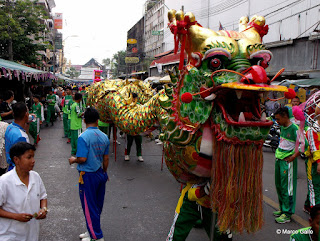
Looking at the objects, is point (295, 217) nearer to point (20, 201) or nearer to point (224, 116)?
point (224, 116)

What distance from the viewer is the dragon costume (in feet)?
8.71

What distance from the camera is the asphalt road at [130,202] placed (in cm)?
424

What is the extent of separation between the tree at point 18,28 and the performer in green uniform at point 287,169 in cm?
1365

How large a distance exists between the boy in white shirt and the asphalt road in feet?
5.28

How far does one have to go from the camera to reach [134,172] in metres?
7.29

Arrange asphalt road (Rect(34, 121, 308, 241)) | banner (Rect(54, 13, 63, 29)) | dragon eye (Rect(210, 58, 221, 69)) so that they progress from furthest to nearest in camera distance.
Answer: banner (Rect(54, 13, 63, 29))
asphalt road (Rect(34, 121, 308, 241))
dragon eye (Rect(210, 58, 221, 69))

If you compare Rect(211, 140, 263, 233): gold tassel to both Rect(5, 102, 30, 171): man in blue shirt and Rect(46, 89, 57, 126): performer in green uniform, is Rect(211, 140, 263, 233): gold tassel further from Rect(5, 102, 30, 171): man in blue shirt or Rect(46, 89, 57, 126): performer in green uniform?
Rect(46, 89, 57, 126): performer in green uniform

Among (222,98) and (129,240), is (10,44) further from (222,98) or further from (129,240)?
(222,98)

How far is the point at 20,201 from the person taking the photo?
8.35 ft

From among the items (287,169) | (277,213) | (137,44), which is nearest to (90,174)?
(287,169)

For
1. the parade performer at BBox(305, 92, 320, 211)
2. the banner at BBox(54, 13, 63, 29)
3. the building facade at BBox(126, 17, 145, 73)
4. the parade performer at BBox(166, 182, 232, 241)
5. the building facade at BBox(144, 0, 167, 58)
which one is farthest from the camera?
the banner at BBox(54, 13, 63, 29)

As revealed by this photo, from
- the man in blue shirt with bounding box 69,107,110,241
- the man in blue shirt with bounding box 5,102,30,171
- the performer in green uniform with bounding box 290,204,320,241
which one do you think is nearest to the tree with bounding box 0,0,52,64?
the man in blue shirt with bounding box 5,102,30,171

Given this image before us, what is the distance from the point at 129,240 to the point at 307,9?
1343cm

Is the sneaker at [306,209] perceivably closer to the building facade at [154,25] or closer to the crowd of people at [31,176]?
the crowd of people at [31,176]
